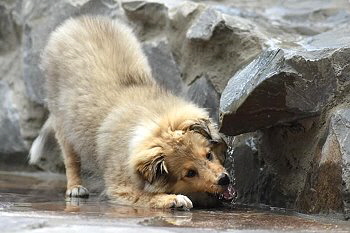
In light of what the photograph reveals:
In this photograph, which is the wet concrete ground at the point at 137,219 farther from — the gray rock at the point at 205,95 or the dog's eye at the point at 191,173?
the gray rock at the point at 205,95

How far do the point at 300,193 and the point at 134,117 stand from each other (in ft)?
4.36

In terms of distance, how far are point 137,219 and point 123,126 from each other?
67.1 inches

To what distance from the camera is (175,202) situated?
4.74 meters

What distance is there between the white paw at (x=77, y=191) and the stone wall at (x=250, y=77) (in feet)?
3.87

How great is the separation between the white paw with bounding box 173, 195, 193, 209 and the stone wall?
0.58m

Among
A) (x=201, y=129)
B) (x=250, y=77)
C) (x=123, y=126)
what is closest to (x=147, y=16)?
(x=123, y=126)

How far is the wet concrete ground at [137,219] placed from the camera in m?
3.40

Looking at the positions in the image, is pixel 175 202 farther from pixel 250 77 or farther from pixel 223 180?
pixel 250 77

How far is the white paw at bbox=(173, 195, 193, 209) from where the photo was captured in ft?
15.4

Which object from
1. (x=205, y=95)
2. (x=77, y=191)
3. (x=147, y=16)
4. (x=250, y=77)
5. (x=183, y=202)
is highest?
(x=147, y=16)

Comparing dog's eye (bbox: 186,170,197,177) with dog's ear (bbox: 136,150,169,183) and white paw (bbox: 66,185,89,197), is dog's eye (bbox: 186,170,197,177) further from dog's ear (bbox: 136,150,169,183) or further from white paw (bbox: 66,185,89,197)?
white paw (bbox: 66,185,89,197)

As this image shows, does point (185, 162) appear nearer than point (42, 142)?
Yes

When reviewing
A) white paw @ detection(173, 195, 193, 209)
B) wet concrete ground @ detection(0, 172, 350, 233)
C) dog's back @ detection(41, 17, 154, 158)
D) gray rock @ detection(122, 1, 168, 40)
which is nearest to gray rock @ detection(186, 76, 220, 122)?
dog's back @ detection(41, 17, 154, 158)

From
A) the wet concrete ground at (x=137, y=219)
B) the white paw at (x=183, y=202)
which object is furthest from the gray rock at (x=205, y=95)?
the white paw at (x=183, y=202)
